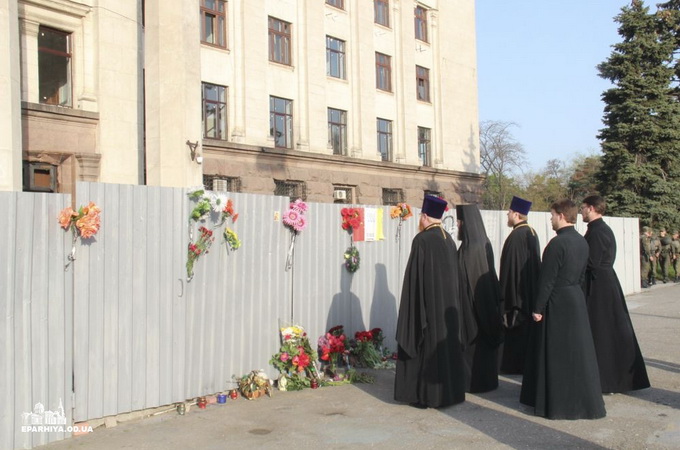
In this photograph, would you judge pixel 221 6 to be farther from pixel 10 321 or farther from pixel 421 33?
pixel 10 321

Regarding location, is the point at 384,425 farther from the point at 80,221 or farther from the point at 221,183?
the point at 221,183

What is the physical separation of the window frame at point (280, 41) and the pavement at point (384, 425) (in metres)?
22.8

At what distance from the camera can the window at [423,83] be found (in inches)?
1484

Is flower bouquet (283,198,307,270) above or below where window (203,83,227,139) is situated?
below

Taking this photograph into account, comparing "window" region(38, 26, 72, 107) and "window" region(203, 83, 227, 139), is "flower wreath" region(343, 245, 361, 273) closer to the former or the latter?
"window" region(38, 26, 72, 107)

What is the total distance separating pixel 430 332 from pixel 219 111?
21.0 meters

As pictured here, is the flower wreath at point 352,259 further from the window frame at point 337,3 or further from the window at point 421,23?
the window at point 421,23

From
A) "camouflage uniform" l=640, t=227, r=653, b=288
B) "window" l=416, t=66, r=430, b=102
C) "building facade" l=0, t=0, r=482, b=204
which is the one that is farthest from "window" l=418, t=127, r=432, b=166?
"camouflage uniform" l=640, t=227, r=653, b=288

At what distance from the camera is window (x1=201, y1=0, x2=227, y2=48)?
88.3 feet

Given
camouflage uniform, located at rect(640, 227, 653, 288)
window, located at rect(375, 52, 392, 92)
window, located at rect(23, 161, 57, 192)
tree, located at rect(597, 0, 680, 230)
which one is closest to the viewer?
window, located at rect(23, 161, 57, 192)

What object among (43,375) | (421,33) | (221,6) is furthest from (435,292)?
(421,33)

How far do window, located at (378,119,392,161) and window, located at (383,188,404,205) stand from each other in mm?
1626

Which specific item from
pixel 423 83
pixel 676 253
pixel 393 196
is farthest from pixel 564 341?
pixel 423 83

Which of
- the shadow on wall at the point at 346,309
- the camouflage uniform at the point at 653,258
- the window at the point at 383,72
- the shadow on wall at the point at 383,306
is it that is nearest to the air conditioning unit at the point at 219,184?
the window at the point at 383,72
